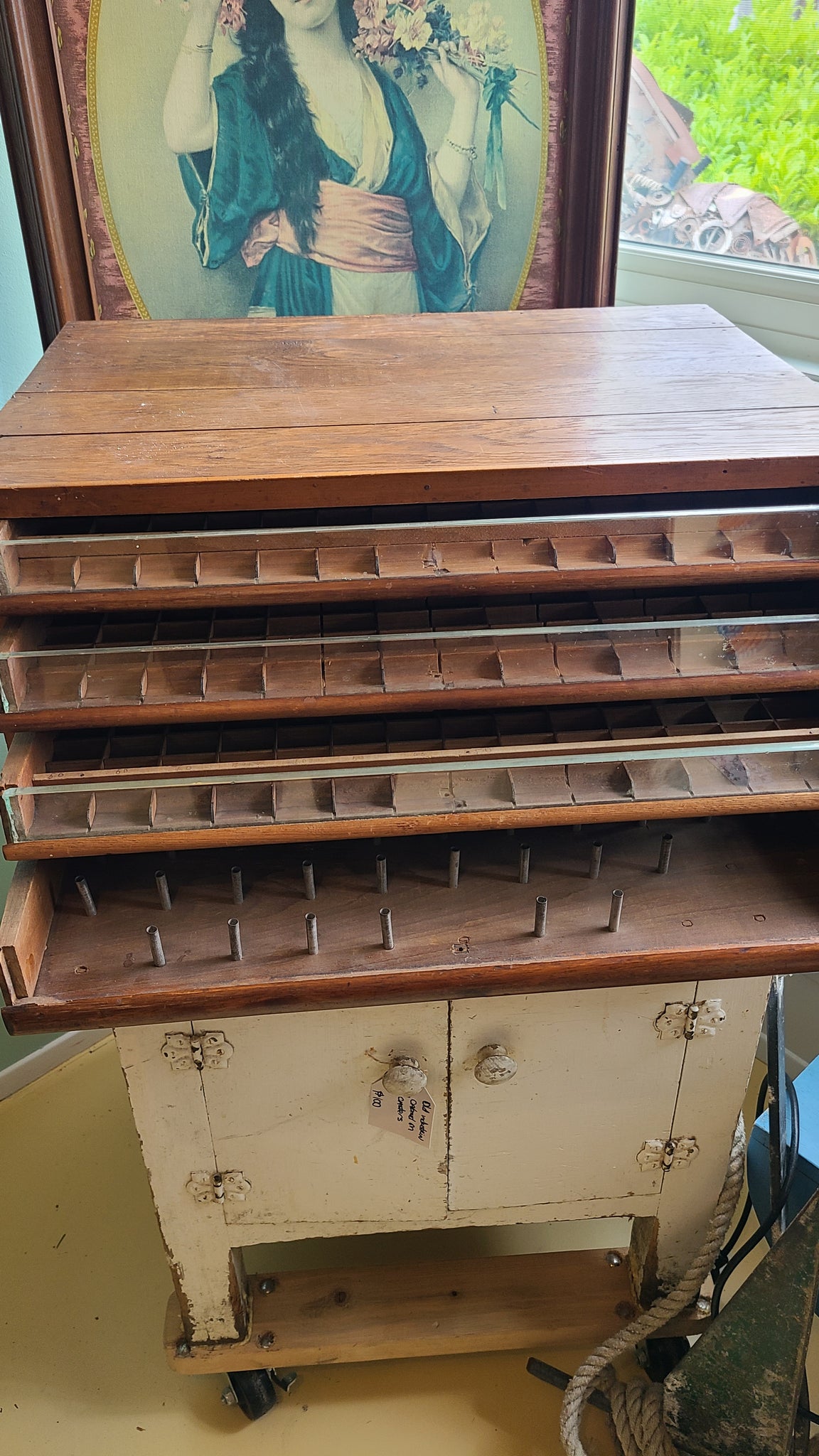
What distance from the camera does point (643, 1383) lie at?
133 cm

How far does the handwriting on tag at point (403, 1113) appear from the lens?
1189 mm

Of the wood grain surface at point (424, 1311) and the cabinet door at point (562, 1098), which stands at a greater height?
the cabinet door at point (562, 1098)

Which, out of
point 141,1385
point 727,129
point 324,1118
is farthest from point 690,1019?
point 727,129

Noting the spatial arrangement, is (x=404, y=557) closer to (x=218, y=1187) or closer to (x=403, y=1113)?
(x=403, y=1113)

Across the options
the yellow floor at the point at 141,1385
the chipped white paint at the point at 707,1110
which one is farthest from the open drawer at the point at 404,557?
the yellow floor at the point at 141,1385

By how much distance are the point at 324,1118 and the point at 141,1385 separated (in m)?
0.54

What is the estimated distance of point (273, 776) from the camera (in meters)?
0.97

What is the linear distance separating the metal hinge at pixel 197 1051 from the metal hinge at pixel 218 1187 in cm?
16


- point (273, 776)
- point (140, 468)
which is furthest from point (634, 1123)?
point (140, 468)

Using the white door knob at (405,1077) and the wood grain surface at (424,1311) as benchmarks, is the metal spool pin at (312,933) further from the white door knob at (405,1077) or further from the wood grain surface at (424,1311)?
the wood grain surface at (424,1311)

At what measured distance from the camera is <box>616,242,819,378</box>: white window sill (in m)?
1.64

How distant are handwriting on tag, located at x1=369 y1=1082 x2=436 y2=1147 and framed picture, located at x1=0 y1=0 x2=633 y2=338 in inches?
40.9

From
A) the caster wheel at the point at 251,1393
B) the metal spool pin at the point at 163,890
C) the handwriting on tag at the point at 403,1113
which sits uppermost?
the metal spool pin at the point at 163,890

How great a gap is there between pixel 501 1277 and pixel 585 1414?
0.19 m
